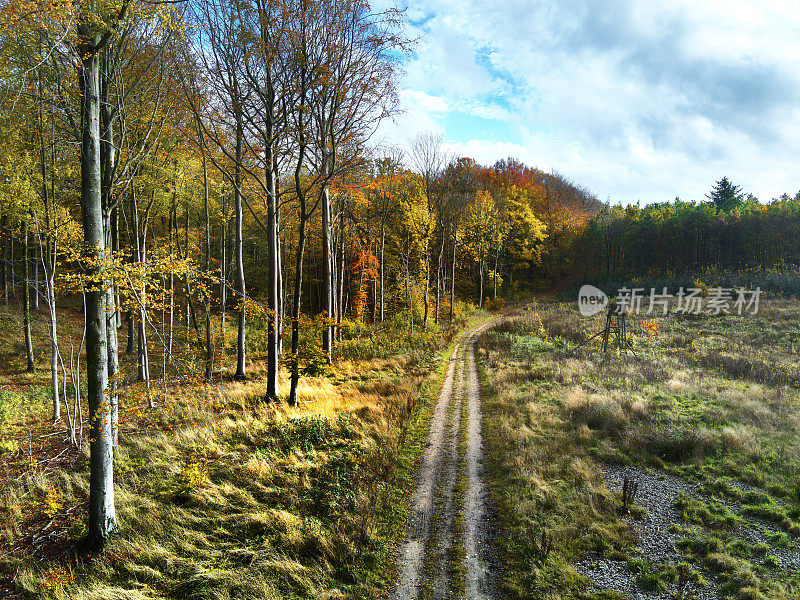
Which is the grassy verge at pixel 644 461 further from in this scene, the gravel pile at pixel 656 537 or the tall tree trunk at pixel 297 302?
the tall tree trunk at pixel 297 302

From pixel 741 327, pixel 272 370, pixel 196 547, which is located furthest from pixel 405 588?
pixel 741 327

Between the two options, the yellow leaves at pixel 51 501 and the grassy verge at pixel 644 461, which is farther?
the yellow leaves at pixel 51 501

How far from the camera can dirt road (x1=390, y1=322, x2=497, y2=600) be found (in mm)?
5512

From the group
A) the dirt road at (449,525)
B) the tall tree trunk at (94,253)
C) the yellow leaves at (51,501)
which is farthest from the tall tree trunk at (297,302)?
the yellow leaves at (51,501)

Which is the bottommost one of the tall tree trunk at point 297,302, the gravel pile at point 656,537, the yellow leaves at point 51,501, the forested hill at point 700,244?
the gravel pile at point 656,537

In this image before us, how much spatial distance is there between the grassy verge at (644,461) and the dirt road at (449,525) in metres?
0.40

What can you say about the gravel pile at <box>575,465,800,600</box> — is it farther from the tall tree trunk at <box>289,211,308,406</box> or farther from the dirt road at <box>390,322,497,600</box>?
the tall tree trunk at <box>289,211,308,406</box>

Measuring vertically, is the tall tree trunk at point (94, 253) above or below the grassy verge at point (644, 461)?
above

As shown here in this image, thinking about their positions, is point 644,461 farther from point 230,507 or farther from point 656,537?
point 230,507

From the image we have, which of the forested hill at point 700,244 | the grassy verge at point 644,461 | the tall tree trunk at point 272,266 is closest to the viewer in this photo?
the grassy verge at point 644,461

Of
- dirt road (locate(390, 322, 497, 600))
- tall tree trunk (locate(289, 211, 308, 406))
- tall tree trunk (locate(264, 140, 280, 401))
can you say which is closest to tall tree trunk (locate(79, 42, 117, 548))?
tall tree trunk (locate(289, 211, 308, 406))

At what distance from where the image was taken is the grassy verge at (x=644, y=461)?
5836 mm

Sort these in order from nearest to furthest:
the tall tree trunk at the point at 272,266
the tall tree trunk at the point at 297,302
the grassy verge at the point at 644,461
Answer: the grassy verge at the point at 644,461
the tall tree trunk at the point at 297,302
the tall tree trunk at the point at 272,266

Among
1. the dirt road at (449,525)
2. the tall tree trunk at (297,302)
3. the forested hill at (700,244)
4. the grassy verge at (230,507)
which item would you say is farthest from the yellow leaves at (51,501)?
the forested hill at (700,244)
